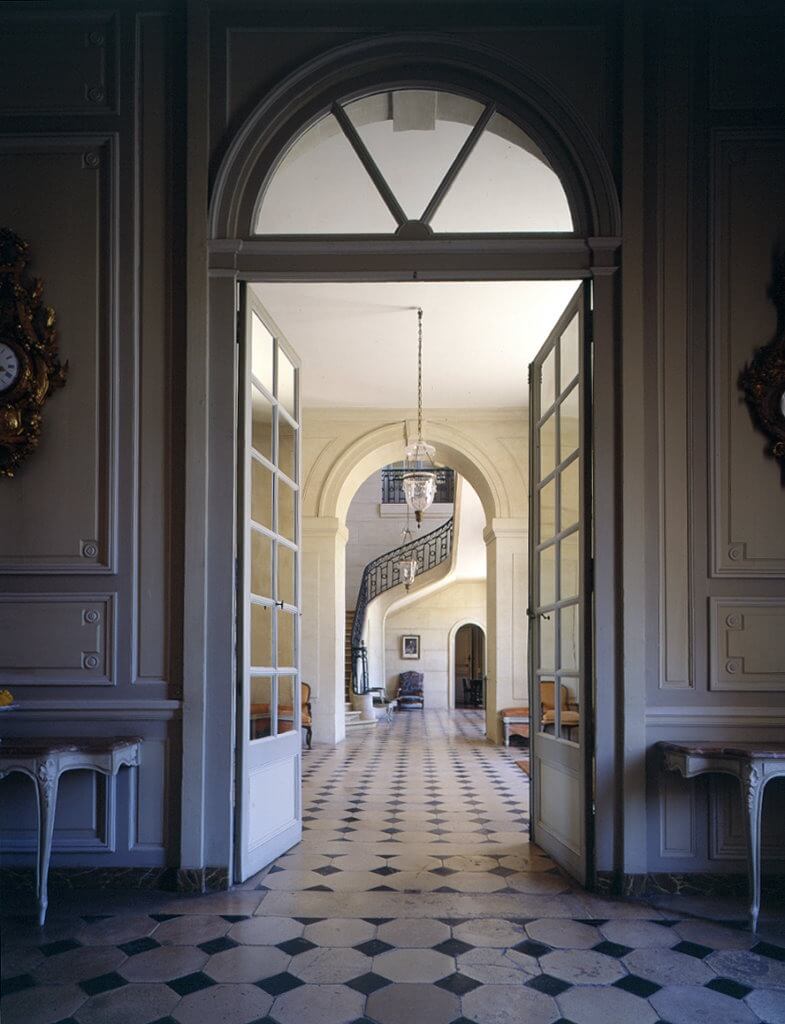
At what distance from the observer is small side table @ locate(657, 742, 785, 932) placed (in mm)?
3967

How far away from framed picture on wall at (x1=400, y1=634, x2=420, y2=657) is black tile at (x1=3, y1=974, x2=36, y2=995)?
19.9 metres

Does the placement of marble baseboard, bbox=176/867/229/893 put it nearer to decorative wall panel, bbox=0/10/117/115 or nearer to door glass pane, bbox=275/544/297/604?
door glass pane, bbox=275/544/297/604

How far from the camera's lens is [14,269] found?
4.65m

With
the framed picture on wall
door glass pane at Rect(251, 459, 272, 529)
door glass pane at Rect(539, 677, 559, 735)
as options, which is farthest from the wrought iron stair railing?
door glass pane at Rect(251, 459, 272, 529)

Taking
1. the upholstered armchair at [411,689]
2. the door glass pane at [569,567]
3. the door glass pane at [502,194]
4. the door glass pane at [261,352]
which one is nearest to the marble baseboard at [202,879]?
the door glass pane at [569,567]

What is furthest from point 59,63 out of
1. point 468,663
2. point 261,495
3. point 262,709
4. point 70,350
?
point 468,663

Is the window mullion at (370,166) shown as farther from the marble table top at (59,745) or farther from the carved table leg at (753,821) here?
the carved table leg at (753,821)

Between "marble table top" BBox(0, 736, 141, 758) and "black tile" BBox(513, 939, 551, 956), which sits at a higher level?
"marble table top" BBox(0, 736, 141, 758)

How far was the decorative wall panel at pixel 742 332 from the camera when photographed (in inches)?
182

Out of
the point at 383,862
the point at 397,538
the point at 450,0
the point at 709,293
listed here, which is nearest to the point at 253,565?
the point at 383,862

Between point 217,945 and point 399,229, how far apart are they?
129 inches

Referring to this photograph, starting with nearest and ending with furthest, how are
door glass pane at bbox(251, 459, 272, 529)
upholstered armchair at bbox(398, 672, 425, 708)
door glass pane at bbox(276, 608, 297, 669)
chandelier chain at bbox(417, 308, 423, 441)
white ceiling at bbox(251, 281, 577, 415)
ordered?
1. door glass pane at bbox(251, 459, 272, 529)
2. door glass pane at bbox(276, 608, 297, 669)
3. white ceiling at bbox(251, 281, 577, 415)
4. chandelier chain at bbox(417, 308, 423, 441)
5. upholstered armchair at bbox(398, 672, 425, 708)

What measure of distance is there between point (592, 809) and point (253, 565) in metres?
1.97

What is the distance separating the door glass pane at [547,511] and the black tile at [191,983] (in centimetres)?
291
